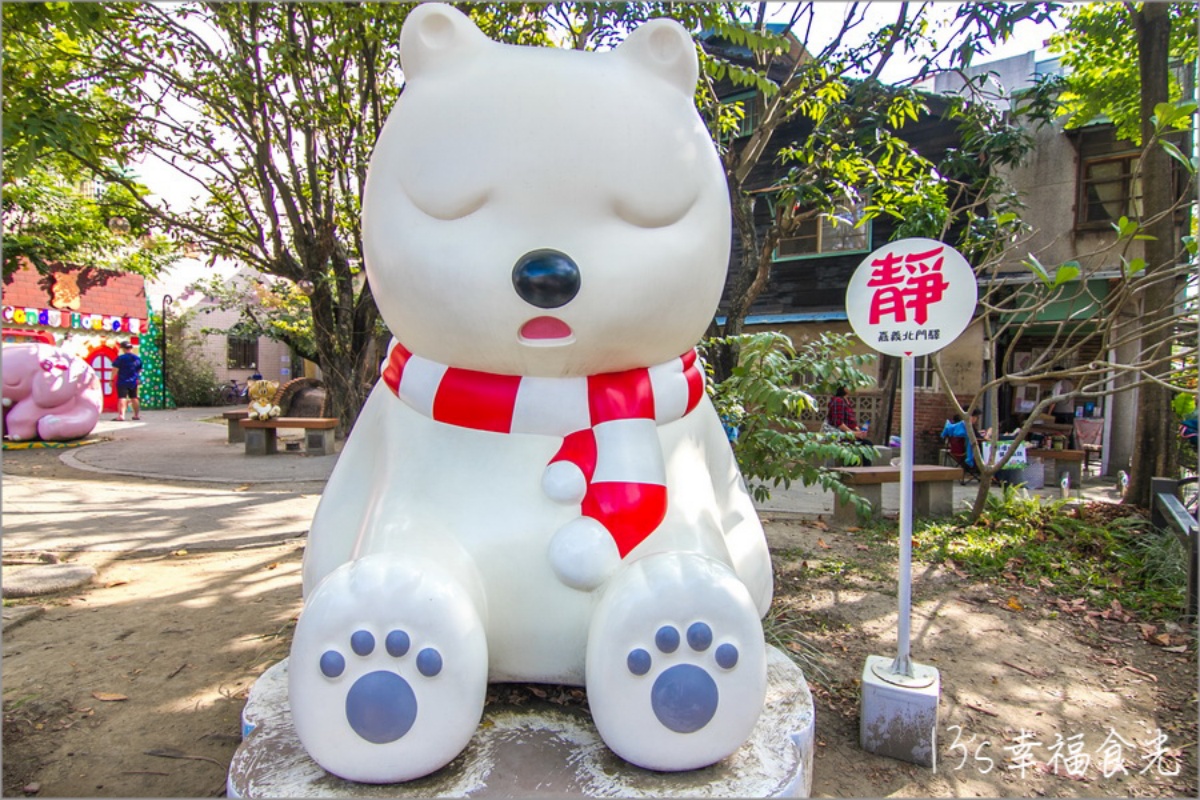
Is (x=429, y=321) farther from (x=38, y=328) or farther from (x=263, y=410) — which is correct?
(x=38, y=328)

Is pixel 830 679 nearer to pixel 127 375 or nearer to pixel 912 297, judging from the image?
pixel 912 297

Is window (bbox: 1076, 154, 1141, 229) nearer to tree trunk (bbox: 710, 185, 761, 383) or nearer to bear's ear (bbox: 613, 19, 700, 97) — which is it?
tree trunk (bbox: 710, 185, 761, 383)

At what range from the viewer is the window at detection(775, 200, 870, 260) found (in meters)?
11.7

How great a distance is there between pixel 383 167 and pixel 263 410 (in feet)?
29.9

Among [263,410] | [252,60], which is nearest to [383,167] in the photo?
[252,60]

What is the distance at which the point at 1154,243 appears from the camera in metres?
6.14

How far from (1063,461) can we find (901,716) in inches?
313

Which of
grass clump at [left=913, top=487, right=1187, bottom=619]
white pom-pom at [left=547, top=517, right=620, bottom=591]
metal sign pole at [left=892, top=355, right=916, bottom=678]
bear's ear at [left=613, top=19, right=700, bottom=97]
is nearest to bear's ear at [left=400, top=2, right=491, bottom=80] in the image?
bear's ear at [left=613, top=19, right=700, bottom=97]

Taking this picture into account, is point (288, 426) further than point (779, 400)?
Yes

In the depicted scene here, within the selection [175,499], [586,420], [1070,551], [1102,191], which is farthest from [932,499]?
[175,499]

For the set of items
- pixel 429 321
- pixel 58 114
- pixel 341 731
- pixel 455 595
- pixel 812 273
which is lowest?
pixel 341 731

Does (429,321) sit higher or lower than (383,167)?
lower

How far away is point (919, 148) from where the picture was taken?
11.1 metres

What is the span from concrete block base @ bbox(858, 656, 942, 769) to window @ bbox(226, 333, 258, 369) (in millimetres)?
23338
